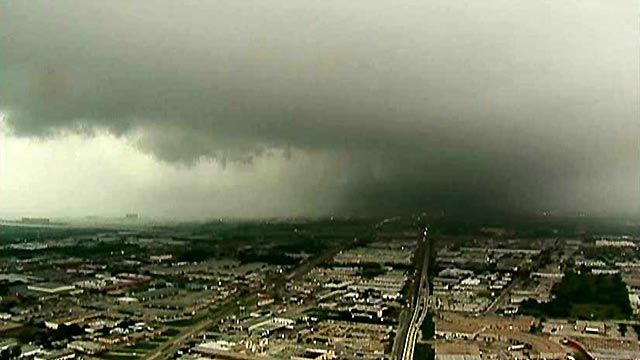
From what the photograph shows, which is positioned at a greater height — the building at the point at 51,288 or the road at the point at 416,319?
the building at the point at 51,288

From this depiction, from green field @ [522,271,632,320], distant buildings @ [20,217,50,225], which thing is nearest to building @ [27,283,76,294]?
green field @ [522,271,632,320]

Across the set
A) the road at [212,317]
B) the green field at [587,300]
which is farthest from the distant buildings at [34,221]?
the green field at [587,300]

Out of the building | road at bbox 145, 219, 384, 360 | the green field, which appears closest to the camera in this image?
road at bbox 145, 219, 384, 360

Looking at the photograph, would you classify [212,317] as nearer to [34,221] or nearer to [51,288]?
[51,288]

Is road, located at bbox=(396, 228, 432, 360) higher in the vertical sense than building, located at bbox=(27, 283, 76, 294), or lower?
lower

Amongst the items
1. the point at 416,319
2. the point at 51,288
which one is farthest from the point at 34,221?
the point at 416,319

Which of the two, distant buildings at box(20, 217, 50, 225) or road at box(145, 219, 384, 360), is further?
distant buildings at box(20, 217, 50, 225)

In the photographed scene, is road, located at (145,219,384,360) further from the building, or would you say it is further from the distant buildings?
the distant buildings

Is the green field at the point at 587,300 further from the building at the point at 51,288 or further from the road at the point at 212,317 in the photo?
the building at the point at 51,288
